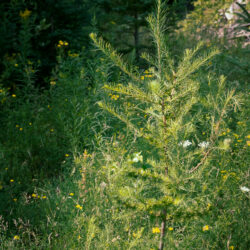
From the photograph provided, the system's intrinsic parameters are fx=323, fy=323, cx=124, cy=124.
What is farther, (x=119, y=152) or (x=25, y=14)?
(x=25, y=14)

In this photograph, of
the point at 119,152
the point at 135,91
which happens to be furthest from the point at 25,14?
the point at 135,91

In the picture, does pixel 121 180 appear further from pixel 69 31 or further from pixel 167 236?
pixel 69 31

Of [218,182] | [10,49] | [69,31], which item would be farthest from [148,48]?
[218,182]

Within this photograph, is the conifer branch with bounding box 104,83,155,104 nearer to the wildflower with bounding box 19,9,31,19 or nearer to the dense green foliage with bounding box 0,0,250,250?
the dense green foliage with bounding box 0,0,250,250

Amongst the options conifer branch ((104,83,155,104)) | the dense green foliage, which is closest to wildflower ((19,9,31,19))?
the dense green foliage

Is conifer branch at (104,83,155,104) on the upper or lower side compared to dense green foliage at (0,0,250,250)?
upper

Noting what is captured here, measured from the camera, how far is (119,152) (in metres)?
2.95

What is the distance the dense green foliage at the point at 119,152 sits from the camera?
1.80m

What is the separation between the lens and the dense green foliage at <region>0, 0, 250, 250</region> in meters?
1.80

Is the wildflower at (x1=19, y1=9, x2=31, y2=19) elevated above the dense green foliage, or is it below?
above

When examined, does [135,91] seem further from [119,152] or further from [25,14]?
[25,14]

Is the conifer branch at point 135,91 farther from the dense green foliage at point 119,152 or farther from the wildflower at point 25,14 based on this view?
the wildflower at point 25,14

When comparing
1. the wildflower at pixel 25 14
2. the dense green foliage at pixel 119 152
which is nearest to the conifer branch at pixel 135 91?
the dense green foliage at pixel 119 152

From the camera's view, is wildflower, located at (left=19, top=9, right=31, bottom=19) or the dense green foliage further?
wildflower, located at (left=19, top=9, right=31, bottom=19)
